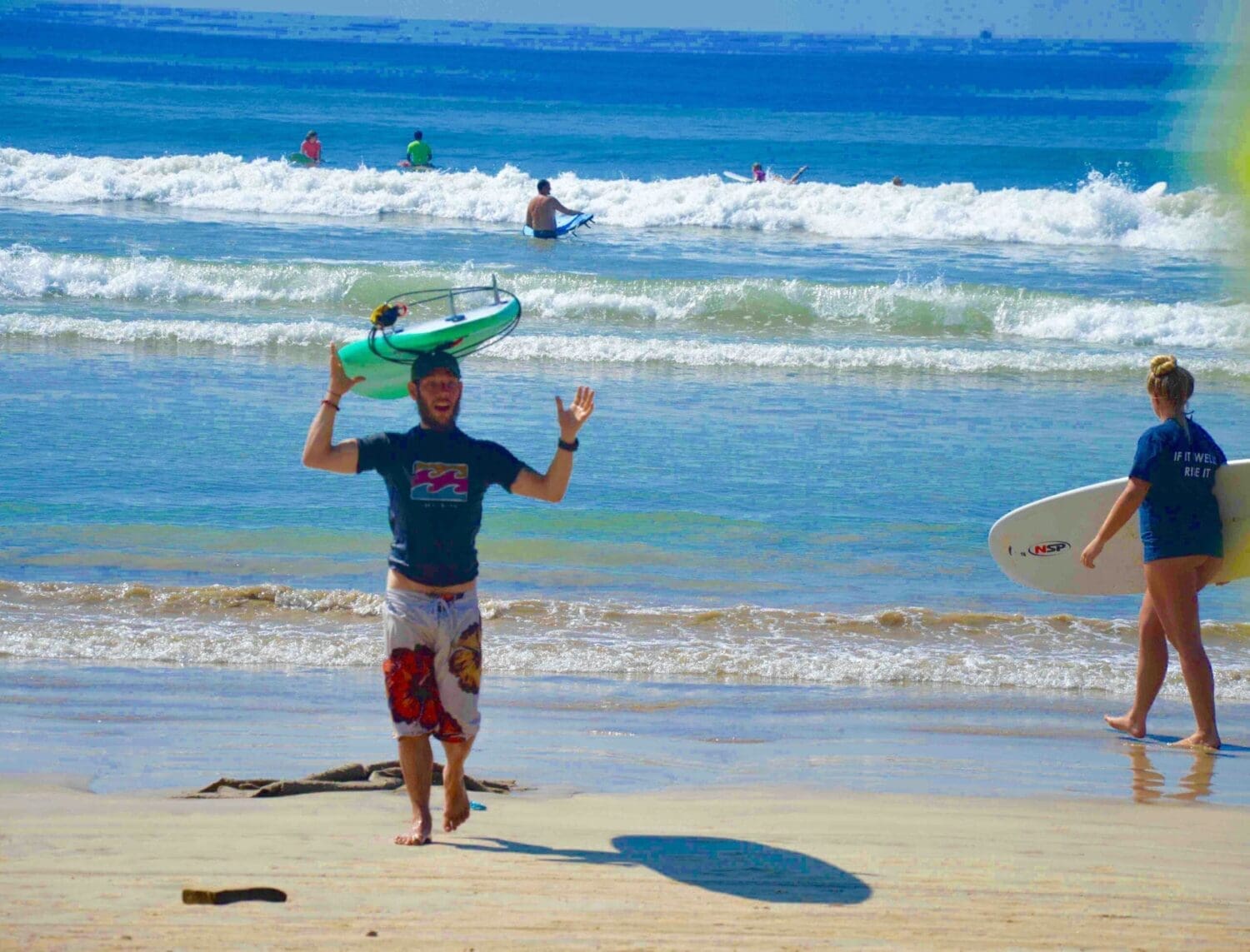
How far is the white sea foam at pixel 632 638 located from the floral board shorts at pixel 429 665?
2.69 m

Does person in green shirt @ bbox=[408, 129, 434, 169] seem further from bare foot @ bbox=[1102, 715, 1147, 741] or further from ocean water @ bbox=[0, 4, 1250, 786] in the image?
bare foot @ bbox=[1102, 715, 1147, 741]

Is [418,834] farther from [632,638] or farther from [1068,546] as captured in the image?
[1068,546]

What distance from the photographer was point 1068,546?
6.97 m

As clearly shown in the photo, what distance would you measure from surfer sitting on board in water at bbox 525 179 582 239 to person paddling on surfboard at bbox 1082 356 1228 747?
730 inches

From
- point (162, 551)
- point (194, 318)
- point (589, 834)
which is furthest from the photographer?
point (194, 318)

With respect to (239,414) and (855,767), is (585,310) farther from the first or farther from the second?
(855,767)

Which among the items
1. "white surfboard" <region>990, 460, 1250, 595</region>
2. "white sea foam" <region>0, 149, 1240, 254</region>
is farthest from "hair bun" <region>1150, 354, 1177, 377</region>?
"white sea foam" <region>0, 149, 1240, 254</region>

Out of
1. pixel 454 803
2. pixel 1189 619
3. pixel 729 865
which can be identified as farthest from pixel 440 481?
pixel 1189 619

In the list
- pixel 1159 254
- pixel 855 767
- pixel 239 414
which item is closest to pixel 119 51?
pixel 1159 254

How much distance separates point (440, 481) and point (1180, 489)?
3077 millimetres

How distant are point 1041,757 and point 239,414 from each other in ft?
26.5

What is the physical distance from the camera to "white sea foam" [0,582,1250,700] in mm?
7047

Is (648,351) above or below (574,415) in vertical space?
above

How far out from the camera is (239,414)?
12.1m
